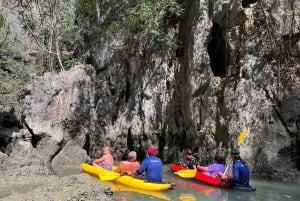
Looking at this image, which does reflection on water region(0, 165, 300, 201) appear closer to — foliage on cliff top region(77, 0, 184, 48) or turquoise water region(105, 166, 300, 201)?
turquoise water region(105, 166, 300, 201)

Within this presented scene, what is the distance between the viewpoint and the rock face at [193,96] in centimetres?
1327

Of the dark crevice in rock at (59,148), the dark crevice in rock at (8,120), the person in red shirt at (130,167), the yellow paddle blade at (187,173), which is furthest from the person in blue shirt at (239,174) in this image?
the dark crevice in rock at (8,120)

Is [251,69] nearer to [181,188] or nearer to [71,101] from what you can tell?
[181,188]

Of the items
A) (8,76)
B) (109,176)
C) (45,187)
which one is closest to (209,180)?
(109,176)

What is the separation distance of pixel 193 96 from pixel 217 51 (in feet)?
6.57

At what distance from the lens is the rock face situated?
13.3 meters

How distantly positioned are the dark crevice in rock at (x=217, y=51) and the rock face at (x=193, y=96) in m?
0.04

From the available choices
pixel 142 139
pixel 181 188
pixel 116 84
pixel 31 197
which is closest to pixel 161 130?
pixel 142 139

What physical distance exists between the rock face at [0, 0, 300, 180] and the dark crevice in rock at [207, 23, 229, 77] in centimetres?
4

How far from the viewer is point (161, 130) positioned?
17.2 meters

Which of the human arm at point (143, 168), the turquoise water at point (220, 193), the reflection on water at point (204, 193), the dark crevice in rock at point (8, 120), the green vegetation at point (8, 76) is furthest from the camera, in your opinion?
the green vegetation at point (8, 76)

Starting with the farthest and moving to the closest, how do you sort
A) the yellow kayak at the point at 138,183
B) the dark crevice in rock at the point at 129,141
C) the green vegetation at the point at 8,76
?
the green vegetation at the point at 8,76
the dark crevice in rock at the point at 129,141
the yellow kayak at the point at 138,183

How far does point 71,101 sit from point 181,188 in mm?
8104

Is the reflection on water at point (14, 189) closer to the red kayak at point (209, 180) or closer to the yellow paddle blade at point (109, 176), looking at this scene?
the yellow paddle blade at point (109, 176)
